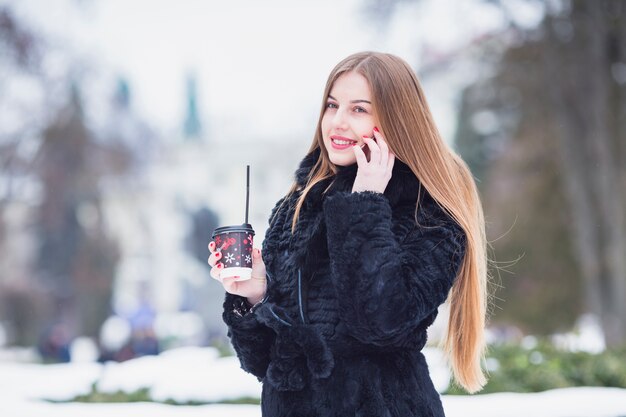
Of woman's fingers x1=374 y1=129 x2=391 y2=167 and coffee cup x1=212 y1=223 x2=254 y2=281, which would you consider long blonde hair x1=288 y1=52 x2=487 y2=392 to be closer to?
woman's fingers x1=374 y1=129 x2=391 y2=167

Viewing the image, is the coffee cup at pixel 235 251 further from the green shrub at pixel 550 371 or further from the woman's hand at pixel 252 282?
the green shrub at pixel 550 371

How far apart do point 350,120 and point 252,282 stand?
1.86ft

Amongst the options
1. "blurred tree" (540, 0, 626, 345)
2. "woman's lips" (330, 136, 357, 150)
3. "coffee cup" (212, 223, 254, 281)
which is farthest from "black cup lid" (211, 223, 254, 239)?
"blurred tree" (540, 0, 626, 345)

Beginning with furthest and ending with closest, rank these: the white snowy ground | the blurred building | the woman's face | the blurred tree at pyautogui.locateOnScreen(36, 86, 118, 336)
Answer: the blurred building, the blurred tree at pyautogui.locateOnScreen(36, 86, 118, 336), the white snowy ground, the woman's face

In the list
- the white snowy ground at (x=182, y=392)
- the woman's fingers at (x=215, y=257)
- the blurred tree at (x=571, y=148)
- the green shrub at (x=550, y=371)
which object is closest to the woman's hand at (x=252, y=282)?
the woman's fingers at (x=215, y=257)

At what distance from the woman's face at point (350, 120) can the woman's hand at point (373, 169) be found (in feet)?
0.36

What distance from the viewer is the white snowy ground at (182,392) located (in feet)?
12.1

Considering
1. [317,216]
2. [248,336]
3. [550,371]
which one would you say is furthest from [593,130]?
[248,336]

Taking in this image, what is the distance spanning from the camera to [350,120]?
2.23 meters

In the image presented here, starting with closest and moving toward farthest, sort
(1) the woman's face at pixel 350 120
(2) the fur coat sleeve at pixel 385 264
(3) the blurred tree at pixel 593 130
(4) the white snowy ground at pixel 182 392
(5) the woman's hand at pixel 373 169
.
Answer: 1. (2) the fur coat sleeve at pixel 385 264
2. (5) the woman's hand at pixel 373 169
3. (1) the woman's face at pixel 350 120
4. (4) the white snowy ground at pixel 182 392
5. (3) the blurred tree at pixel 593 130

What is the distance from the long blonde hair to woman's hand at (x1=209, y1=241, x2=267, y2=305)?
6.4 inches

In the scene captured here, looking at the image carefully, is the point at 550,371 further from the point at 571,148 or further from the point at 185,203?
the point at 185,203

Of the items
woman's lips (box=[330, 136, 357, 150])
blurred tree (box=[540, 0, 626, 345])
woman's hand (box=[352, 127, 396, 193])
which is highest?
blurred tree (box=[540, 0, 626, 345])

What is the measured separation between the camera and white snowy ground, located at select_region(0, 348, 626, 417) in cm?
369
